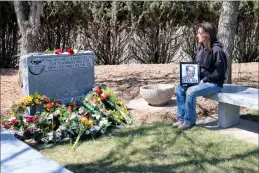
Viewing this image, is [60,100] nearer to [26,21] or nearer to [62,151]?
[62,151]

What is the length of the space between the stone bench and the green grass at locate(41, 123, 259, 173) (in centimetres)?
55

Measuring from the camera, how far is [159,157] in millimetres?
3912

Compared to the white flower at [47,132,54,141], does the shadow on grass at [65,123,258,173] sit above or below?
below

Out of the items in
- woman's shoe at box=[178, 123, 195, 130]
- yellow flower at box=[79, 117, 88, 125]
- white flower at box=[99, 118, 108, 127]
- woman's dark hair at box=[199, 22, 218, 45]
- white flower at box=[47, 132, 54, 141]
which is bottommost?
white flower at box=[47, 132, 54, 141]

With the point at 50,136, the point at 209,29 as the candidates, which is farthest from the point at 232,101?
the point at 50,136

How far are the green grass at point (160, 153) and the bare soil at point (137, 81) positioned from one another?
0.71m

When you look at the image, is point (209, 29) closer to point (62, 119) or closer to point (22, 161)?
point (62, 119)

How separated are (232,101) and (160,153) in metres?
1.07

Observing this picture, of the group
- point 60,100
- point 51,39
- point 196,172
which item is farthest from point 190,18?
point 196,172

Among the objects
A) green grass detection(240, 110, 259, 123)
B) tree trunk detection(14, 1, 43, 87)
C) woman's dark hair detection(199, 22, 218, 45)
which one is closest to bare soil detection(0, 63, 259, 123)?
green grass detection(240, 110, 259, 123)

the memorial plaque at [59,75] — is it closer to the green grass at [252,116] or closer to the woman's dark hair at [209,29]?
the woman's dark hair at [209,29]

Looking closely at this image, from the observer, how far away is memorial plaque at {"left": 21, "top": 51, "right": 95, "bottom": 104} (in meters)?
5.18

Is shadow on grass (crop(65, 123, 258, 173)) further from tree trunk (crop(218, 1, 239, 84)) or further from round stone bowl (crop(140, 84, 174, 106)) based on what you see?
tree trunk (crop(218, 1, 239, 84))

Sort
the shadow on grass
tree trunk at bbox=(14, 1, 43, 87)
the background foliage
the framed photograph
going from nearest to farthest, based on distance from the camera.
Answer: the shadow on grass, the framed photograph, tree trunk at bbox=(14, 1, 43, 87), the background foliage
